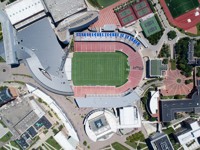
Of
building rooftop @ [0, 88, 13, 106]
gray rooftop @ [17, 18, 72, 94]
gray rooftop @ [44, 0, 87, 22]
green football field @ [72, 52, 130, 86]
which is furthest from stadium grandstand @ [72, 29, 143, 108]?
building rooftop @ [0, 88, 13, 106]

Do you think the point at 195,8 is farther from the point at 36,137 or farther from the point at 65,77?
the point at 36,137

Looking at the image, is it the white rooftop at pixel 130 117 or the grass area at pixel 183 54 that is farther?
the white rooftop at pixel 130 117

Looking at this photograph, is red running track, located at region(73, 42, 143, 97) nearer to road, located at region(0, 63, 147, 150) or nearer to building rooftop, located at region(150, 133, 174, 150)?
road, located at region(0, 63, 147, 150)

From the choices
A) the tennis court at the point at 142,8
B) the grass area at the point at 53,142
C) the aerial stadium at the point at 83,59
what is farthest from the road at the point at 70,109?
the tennis court at the point at 142,8

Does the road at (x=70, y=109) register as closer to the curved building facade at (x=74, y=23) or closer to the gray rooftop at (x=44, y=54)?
the gray rooftop at (x=44, y=54)

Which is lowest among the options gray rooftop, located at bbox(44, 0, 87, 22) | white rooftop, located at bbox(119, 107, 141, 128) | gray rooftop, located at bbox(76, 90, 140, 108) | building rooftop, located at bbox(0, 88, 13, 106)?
white rooftop, located at bbox(119, 107, 141, 128)

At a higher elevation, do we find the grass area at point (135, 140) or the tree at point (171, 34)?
the tree at point (171, 34)

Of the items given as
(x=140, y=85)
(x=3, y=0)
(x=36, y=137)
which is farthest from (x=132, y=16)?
(x=36, y=137)
